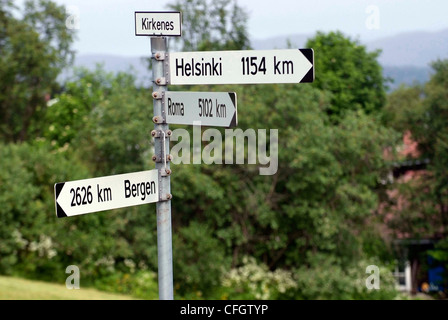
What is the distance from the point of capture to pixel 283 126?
22.6m

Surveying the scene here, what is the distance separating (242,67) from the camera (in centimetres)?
561

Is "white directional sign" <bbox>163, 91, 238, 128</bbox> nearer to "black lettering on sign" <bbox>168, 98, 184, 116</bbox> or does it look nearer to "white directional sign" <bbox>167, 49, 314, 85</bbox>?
"black lettering on sign" <bbox>168, 98, 184, 116</bbox>

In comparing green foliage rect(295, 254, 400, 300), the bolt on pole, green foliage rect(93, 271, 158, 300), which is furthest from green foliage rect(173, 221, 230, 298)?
the bolt on pole

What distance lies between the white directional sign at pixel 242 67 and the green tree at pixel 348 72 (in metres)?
25.4

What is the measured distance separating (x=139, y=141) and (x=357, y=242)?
23.6ft

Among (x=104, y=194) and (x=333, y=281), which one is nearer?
(x=104, y=194)

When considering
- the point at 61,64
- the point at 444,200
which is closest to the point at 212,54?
the point at 444,200

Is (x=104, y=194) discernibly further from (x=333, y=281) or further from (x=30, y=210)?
(x=333, y=281)

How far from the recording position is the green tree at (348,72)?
32.1 metres

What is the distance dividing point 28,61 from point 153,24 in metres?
32.6

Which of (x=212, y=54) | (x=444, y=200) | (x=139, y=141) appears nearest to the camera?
(x=212, y=54)

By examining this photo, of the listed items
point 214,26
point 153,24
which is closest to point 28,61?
point 214,26
